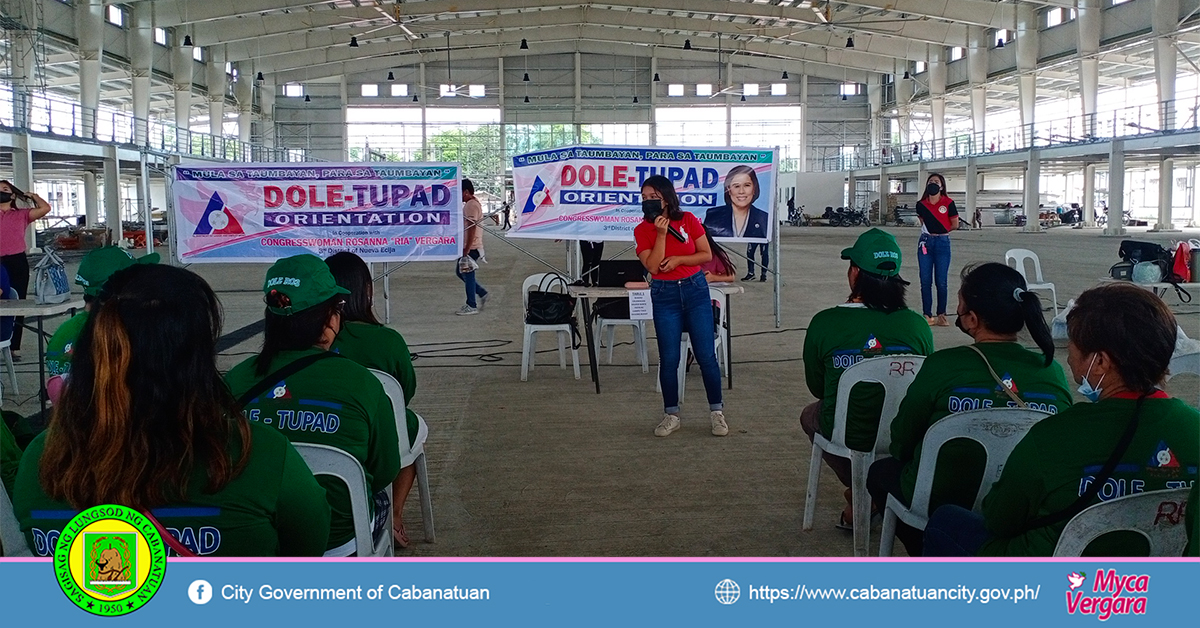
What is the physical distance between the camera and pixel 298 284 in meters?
2.26

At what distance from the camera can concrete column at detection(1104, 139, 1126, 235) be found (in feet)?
81.4

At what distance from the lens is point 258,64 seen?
3434 centimetres

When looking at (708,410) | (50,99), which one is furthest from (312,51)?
(708,410)

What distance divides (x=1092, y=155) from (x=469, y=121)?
23169 millimetres

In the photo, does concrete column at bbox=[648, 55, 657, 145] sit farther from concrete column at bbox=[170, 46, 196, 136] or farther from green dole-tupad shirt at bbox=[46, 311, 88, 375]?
green dole-tupad shirt at bbox=[46, 311, 88, 375]

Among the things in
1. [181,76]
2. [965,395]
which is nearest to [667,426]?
[965,395]

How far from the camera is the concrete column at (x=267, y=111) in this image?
37169mm

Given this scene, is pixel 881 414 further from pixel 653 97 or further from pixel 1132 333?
pixel 653 97

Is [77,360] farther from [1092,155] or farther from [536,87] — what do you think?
[536,87]

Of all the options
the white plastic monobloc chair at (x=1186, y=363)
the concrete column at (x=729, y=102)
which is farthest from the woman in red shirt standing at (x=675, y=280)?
the concrete column at (x=729, y=102)

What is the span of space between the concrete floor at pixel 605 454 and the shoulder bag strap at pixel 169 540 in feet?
5.50

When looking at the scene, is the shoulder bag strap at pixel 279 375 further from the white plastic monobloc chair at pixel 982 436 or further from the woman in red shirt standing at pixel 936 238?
the woman in red shirt standing at pixel 936 238

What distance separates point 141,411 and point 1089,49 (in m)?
28.9
